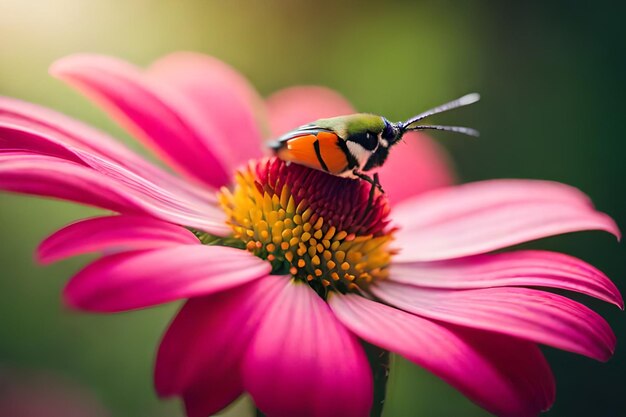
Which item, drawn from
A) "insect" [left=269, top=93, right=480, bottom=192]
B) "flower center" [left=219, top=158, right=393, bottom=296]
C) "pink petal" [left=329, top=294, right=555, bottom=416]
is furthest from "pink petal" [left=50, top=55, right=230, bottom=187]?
"pink petal" [left=329, top=294, right=555, bottom=416]

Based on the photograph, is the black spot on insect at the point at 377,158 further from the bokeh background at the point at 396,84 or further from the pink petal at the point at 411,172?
the bokeh background at the point at 396,84

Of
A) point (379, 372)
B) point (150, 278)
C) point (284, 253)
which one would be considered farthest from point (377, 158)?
point (150, 278)

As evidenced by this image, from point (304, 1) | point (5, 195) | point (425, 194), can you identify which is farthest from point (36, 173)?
point (304, 1)

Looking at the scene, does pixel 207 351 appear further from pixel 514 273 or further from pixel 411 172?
pixel 411 172

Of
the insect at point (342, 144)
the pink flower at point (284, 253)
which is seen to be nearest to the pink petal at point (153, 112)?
the pink flower at point (284, 253)

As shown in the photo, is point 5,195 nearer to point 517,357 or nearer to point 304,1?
point 304,1
